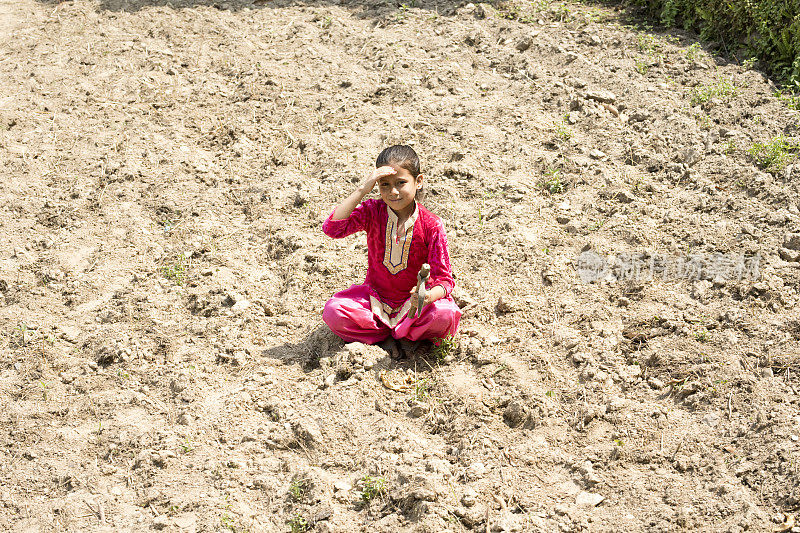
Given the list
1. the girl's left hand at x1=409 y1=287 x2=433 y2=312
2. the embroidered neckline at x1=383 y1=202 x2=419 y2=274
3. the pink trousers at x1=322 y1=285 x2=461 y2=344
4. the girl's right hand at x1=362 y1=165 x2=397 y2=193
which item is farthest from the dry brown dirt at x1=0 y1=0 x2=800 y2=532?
the girl's right hand at x1=362 y1=165 x2=397 y2=193

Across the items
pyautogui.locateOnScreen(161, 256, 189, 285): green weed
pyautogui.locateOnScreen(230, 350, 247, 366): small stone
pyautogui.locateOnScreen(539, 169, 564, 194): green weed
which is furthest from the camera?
pyautogui.locateOnScreen(539, 169, 564, 194): green weed

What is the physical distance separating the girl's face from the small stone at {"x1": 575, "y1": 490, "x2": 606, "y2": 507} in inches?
62.6

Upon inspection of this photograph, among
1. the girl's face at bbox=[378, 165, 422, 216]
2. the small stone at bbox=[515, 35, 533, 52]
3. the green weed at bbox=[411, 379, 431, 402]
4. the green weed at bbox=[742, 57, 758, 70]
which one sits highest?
the green weed at bbox=[742, 57, 758, 70]

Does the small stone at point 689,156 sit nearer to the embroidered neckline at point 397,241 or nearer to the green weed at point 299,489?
the embroidered neckline at point 397,241

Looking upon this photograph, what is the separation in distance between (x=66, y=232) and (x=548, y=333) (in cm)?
310

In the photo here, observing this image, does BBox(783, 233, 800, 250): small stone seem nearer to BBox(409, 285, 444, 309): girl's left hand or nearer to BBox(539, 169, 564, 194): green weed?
BBox(539, 169, 564, 194): green weed

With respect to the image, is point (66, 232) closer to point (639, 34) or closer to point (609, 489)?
point (609, 489)

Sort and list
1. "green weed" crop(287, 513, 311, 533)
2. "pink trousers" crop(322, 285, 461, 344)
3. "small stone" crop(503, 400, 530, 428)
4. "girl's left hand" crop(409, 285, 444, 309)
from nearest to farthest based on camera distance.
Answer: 1. "green weed" crop(287, 513, 311, 533)
2. "small stone" crop(503, 400, 530, 428)
3. "girl's left hand" crop(409, 285, 444, 309)
4. "pink trousers" crop(322, 285, 461, 344)

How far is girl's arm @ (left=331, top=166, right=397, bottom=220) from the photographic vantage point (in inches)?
153

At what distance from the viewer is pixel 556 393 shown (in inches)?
159

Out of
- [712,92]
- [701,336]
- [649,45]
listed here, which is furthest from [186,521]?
[649,45]

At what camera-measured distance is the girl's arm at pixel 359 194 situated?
153 inches

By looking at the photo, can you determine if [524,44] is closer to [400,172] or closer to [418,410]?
[400,172]

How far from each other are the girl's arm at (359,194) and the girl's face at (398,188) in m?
0.04
